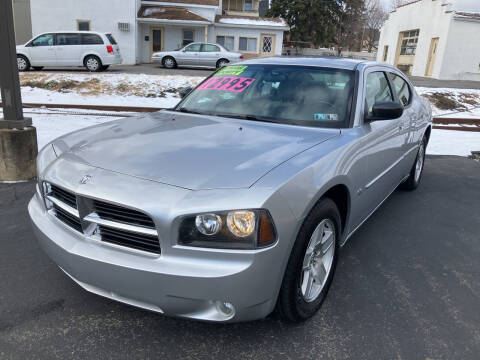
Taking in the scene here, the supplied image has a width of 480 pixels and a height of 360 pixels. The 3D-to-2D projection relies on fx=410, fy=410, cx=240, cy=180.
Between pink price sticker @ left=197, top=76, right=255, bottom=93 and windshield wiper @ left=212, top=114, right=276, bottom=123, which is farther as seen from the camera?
pink price sticker @ left=197, top=76, right=255, bottom=93

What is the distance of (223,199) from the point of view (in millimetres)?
1968

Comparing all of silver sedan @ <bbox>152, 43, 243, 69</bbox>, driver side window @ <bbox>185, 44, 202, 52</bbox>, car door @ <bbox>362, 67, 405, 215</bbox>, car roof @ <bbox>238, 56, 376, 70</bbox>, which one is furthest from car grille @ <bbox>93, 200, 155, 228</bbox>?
driver side window @ <bbox>185, 44, 202, 52</bbox>

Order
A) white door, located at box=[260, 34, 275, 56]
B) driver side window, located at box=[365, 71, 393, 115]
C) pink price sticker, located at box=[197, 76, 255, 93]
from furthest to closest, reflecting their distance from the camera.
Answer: white door, located at box=[260, 34, 275, 56] < pink price sticker, located at box=[197, 76, 255, 93] < driver side window, located at box=[365, 71, 393, 115]

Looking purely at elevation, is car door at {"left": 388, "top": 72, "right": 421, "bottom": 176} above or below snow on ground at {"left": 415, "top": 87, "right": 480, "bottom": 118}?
above

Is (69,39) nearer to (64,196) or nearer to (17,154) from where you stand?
(17,154)

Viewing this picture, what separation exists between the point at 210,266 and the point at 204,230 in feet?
0.56

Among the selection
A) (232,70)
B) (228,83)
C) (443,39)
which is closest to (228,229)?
(228,83)

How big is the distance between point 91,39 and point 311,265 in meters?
16.9

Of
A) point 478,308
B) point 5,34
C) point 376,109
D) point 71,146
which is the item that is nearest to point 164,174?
point 71,146

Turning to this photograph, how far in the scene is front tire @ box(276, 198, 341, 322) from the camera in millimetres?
2188

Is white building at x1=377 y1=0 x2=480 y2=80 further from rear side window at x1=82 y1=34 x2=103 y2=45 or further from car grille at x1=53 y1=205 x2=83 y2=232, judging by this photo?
car grille at x1=53 y1=205 x2=83 y2=232

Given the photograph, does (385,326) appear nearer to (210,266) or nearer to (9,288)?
(210,266)

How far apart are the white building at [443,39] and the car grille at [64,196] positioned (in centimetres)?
2736

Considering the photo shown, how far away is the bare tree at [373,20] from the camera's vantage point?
63.6 m
